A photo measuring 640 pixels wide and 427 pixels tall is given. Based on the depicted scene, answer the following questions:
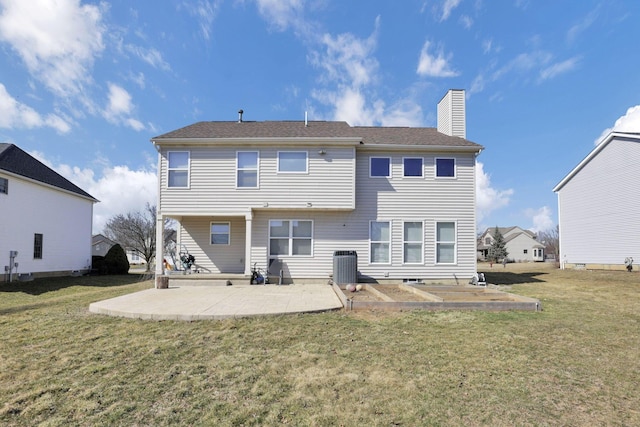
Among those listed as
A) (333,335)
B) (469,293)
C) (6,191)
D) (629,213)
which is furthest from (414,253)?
(6,191)

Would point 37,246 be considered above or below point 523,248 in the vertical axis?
above

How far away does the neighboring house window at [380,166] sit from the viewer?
42.1 feet

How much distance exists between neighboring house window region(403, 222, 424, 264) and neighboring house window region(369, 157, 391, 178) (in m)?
2.22

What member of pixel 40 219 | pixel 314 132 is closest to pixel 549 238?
pixel 314 132

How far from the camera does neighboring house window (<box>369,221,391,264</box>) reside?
41.2 feet

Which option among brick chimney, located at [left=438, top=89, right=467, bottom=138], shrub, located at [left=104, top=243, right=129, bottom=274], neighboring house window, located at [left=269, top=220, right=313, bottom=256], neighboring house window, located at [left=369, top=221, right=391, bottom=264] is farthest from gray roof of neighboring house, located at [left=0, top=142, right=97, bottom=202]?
brick chimney, located at [left=438, top=89, right=467, bottom=138]

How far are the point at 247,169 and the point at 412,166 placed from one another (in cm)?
661

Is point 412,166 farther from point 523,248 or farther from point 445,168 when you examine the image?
point 523,248

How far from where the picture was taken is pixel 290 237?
12516 mm

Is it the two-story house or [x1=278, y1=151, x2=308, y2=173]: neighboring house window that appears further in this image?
[x1=278, y1=151, x2=308, y2=173]: neighboring house window

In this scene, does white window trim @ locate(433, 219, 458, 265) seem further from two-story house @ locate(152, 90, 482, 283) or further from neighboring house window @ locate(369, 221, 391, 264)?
neighboring house window @ locate(369, 221, 391, 264)

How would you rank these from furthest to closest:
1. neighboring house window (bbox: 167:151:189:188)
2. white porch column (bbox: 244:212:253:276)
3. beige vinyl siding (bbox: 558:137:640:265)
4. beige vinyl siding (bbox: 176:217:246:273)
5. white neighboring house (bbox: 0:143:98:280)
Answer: beige vinyl siding (bbox: 558:137:640:265), white neighboring house (bbox: 0:143:98:280), beige vinyl siding (bbox: 176:217:246:273), neighboring house window (bbox: 167:151:189:188), white porch column (bbox: 244:212:253:276)

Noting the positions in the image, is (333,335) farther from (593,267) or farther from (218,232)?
(593,267)

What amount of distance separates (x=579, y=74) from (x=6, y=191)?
27099mm
